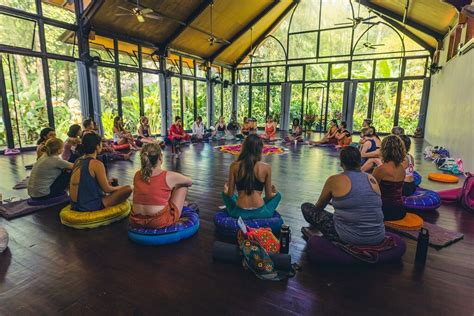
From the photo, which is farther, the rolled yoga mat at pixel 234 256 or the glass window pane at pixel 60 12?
the glass window pane at pixel 60 12

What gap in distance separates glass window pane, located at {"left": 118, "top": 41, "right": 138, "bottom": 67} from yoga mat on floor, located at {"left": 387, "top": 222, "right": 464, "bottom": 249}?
948cm

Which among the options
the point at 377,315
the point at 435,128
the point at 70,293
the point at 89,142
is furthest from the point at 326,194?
the point at 435,128

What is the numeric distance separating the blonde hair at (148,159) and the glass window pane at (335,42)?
12.6 metres

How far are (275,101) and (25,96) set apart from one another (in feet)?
35.2

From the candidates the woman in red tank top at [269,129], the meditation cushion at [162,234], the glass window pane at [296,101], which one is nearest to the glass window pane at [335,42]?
the glass window pane at [296,101]

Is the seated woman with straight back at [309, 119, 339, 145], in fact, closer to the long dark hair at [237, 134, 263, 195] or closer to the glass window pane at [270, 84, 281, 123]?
the glass window pane at [270, 84, 281, 123]

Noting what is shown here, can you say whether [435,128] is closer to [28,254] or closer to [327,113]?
[327,113]

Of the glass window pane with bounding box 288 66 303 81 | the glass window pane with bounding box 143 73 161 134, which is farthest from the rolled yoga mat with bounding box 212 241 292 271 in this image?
the glass window pane with bounding box 288 66 303 81

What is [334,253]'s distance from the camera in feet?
6.89

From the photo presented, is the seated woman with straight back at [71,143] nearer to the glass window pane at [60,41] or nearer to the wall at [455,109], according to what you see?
the glass window pane at [60,41]

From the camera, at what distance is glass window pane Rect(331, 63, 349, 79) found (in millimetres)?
12670

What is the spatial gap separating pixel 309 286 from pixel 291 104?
13.0 meters

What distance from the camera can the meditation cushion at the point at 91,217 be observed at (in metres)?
2.79

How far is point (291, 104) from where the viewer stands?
14227mm
